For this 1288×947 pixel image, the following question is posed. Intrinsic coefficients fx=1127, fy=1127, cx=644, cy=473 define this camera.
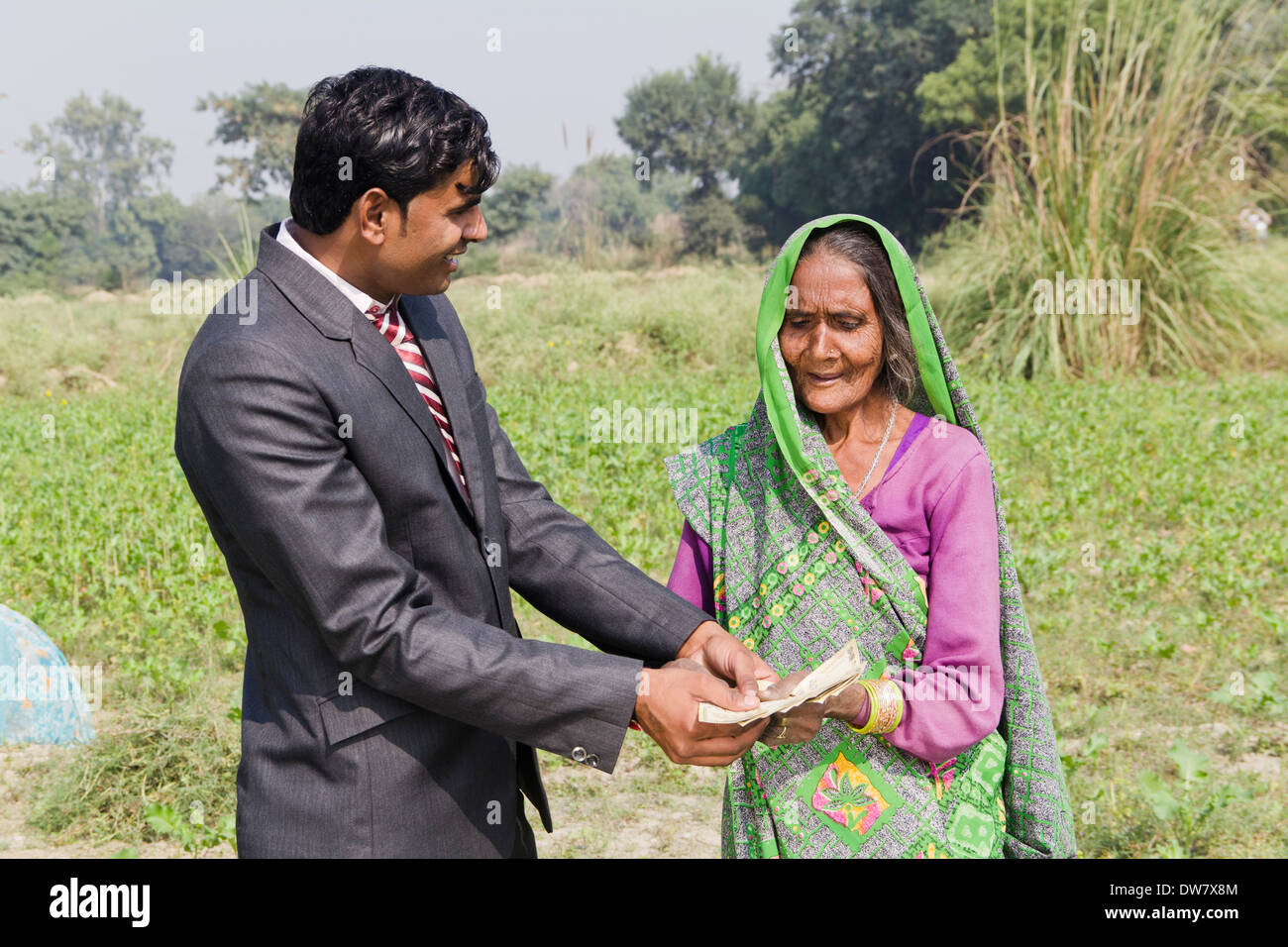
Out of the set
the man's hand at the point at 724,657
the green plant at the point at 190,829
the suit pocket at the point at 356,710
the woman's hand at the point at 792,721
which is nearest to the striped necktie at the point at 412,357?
the suit pocket at the point at 356,710

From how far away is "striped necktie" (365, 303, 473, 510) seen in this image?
186 cm

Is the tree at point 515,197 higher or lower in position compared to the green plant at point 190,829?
higher

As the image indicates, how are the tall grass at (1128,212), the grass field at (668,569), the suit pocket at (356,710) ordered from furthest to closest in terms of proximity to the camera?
the tall grass at (1128,212) < the grass field at (668,569) < the suit pocket at (356,710)

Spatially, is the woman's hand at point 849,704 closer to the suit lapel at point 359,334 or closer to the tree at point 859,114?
the suit lapel at point 359,334

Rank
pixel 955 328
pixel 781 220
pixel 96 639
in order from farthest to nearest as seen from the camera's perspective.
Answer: pixel 781 220
pixel 955 328
pixel 96 639

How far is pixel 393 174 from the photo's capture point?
171 cm

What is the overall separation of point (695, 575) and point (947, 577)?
0.53m

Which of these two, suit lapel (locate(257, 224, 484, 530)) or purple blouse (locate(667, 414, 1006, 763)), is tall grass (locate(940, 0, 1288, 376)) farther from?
suit lapel (locate(257, 224, 484, 530))

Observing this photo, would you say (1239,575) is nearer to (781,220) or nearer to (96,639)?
(96,639)

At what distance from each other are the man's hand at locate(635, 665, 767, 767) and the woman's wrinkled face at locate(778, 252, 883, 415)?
0.60 metres

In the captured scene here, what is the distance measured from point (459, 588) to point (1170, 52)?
9367mm

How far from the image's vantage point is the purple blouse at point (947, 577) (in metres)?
1.88

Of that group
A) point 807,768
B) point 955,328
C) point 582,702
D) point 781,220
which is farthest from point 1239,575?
point 781,220
